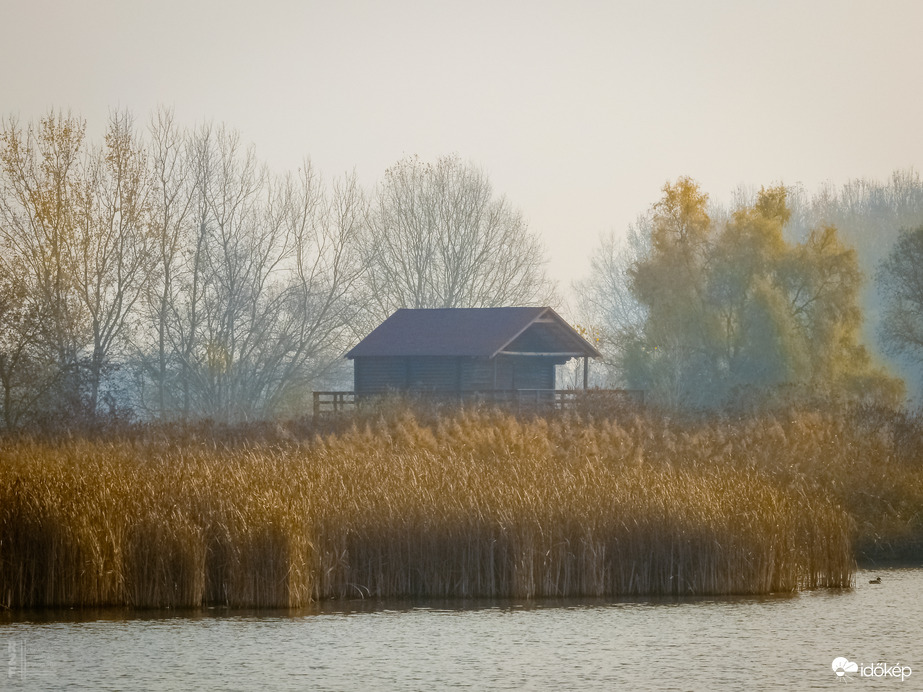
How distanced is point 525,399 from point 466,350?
5937mm

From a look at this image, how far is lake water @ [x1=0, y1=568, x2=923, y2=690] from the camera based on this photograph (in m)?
11.2

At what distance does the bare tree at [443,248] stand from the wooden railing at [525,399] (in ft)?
52.6

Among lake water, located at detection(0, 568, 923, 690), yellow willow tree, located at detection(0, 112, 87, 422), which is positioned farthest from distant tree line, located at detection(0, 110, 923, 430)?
lake water, located at detection(0, 568, 923, 690)

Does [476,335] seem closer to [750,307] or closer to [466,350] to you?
[466,350]

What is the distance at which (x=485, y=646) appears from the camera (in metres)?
12.4

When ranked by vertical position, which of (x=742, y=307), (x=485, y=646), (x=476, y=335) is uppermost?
(x=742, y=307)

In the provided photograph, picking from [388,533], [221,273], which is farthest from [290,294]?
[388,533]

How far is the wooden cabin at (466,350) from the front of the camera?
40375 millimetres

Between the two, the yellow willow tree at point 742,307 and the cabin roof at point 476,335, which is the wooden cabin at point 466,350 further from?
the yellow willow tree at point 742,307

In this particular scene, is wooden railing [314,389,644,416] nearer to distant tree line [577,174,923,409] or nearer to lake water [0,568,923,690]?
distant tree line [577,174,923,409]

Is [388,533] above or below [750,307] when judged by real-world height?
below

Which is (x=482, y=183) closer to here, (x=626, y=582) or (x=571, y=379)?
(x=571, y=379)

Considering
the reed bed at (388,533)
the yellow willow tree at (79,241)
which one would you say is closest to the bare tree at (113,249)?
the yellow willow tree at (79,241)

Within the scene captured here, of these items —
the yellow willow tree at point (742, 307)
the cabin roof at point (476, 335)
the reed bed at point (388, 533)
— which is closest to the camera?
the reed bed at point (388, 533)
